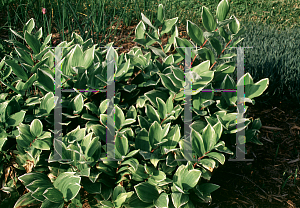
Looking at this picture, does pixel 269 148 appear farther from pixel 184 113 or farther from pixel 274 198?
pixel 184 113

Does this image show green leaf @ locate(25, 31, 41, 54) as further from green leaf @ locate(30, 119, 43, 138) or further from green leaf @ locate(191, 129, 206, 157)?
green leaf @ locate(191, 129, 206, 157)

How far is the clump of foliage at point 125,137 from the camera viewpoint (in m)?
1.18

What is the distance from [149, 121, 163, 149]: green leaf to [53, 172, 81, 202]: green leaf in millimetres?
374

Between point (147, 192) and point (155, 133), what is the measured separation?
0.27 metres

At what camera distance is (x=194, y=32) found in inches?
53.2

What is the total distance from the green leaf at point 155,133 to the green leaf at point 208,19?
57 centimetres

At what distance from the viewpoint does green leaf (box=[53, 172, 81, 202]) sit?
3.68 ft

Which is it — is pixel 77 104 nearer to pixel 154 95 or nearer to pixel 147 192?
pixel 154 95

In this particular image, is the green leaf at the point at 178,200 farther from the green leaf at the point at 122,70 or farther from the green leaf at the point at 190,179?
the green leaf at the point at 122,70

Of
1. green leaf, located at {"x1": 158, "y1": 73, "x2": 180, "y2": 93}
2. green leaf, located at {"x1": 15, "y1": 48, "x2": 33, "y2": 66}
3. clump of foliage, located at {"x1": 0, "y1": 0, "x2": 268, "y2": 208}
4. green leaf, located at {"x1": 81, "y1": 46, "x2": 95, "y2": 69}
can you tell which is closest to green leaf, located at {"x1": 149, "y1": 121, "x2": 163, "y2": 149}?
clump of foliage, located at {"x1": 0, "y1": 0, "x2": 268, "y2": 208}

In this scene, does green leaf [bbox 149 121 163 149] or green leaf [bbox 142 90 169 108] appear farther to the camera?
green leaf [bbox 142 90 169 108]

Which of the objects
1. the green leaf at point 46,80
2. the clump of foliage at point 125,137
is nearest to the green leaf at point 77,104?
the clump of foliage at point 125,137

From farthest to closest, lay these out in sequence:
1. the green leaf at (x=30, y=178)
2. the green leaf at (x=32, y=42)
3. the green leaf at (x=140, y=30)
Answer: the green leaf at (x=140, y=30), the green leaf at (x=32, y=42), the green leaf at (x=30, y=178)

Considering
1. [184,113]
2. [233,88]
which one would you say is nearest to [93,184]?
[184,113]
